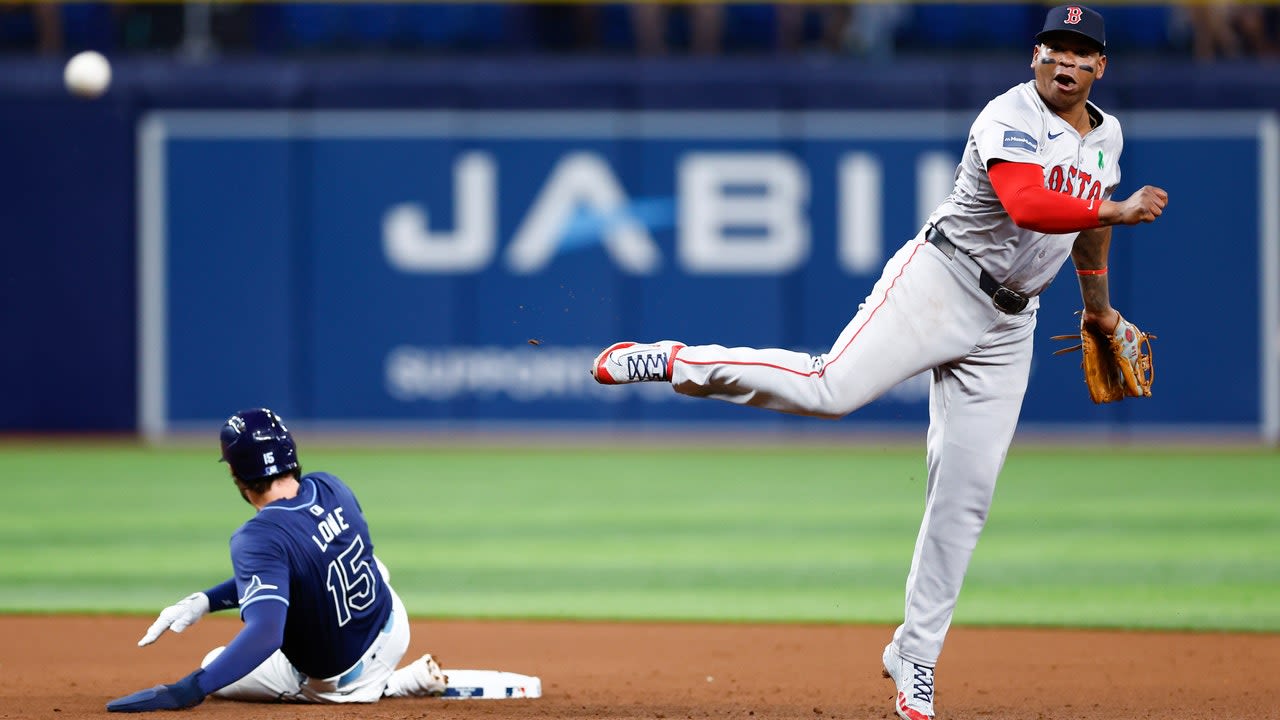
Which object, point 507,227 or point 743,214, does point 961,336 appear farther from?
point 507,227

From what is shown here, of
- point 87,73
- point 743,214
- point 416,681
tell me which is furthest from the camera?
point 743,214

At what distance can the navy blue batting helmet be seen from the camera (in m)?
4.41

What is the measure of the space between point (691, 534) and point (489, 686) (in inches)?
169

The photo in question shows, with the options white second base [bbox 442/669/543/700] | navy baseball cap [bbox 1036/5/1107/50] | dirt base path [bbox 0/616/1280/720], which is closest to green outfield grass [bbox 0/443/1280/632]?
dirt base path [bbox 0/616/1280/720]

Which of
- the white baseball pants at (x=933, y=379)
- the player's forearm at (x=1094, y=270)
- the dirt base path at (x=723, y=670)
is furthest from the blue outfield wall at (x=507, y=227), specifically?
the white baseball pants at (x=933, y=379)

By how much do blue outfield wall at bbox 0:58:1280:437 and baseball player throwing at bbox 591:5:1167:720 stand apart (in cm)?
1012

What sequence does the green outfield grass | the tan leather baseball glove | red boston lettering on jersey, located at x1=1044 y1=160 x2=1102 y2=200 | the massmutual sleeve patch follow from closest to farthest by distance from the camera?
the massmutual sleeve patch, red boston lettering on jersey, located at x1=1044 y1=160 x2=1102 y2=200, the tan leather baseball glove, the green outfield grass

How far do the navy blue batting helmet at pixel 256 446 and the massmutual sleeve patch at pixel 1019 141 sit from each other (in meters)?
2.07

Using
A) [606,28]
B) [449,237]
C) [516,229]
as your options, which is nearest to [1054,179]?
[516,229]

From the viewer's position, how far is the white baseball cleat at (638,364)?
4395mm

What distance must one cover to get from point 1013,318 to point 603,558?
4.25 m

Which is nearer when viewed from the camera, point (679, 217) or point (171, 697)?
point (171, 697)

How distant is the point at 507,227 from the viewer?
48.8 ft

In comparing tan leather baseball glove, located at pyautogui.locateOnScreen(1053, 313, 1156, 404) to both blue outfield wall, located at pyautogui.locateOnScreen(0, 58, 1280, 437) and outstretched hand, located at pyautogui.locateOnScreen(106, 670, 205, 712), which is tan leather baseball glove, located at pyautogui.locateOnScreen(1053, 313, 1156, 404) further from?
blue outfield wall, located at pyautogui.locateOnScreen(0, 58, 1280, 437)
